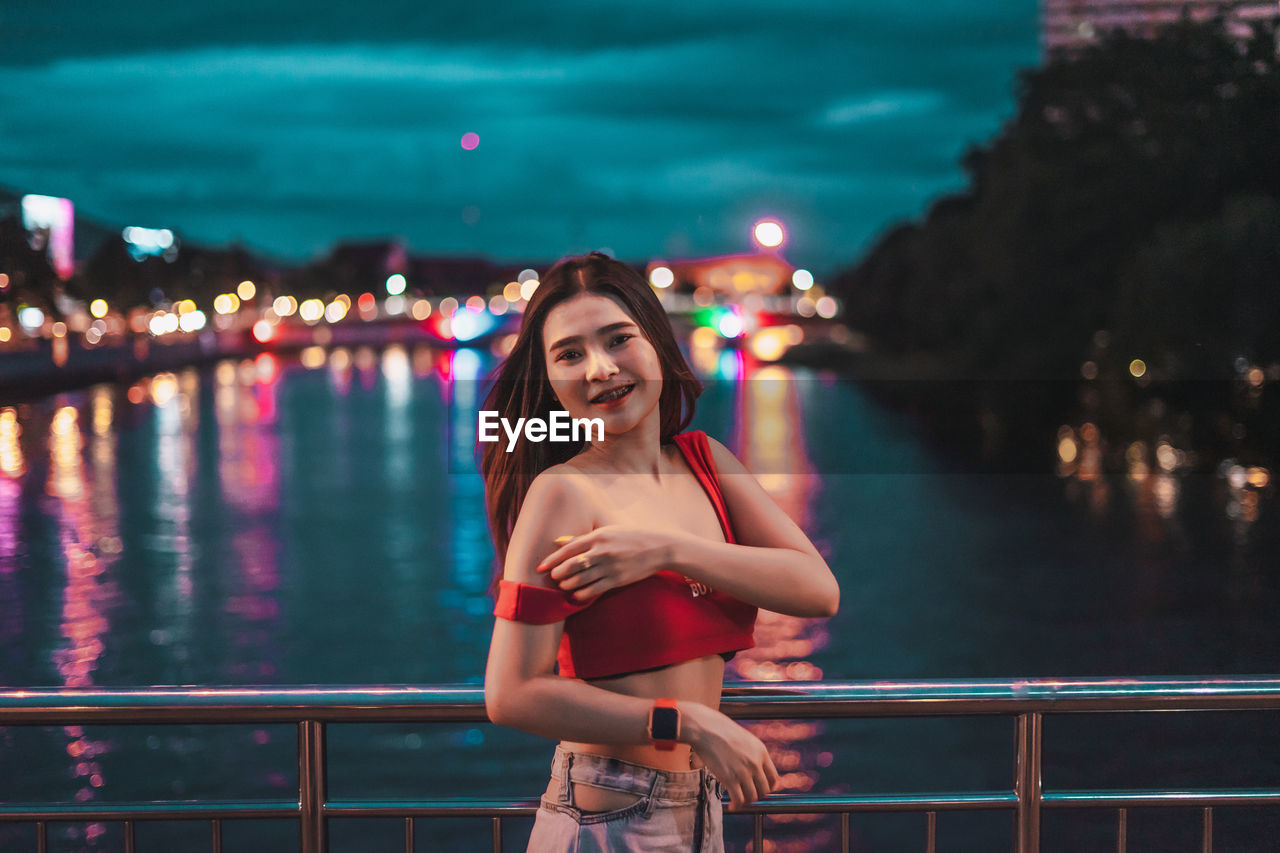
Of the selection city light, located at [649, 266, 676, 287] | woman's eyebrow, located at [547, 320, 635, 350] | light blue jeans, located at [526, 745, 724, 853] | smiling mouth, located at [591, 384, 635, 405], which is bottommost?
light blue jeans, located at [526, 745, 724, 853]

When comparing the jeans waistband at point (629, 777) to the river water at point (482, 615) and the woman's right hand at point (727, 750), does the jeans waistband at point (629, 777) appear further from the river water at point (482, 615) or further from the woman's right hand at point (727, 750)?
the river water at point (482, 615)

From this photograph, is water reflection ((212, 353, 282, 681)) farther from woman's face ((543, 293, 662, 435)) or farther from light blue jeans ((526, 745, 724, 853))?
woman's face ((543, 293, 662, 435))

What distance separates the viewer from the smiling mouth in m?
2.18

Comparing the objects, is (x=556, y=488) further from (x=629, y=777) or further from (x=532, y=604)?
(x=629, y=777)

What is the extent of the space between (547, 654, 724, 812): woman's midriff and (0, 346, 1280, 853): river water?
5.08ft

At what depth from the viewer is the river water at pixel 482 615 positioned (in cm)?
1050

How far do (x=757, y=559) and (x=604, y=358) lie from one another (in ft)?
1.33

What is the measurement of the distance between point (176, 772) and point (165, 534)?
502 inches

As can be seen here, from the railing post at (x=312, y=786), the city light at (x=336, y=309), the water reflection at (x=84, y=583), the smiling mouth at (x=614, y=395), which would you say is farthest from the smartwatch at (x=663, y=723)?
the city light at (x=336, y=309)

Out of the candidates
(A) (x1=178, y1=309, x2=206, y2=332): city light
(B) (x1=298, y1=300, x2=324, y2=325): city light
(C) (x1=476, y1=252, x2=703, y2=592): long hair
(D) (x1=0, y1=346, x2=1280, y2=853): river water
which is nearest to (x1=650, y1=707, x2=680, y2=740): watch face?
(C) (x1=476, y1=252, x2=703, y2=592): long hair

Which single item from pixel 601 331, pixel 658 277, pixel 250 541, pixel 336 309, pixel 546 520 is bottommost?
pixel 250 541

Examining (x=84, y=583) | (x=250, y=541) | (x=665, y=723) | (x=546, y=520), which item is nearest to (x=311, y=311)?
(x=250, y=541)

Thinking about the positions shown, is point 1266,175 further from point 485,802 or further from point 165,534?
point 165,534

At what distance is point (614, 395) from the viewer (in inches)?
85.9
